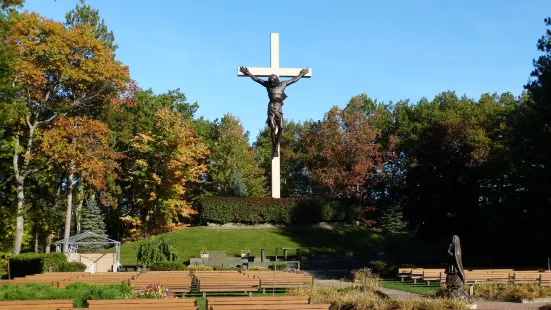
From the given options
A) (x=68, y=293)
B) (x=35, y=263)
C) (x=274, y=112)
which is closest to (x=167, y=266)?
(x=35, y=263)

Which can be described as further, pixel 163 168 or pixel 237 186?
pixel 237 186

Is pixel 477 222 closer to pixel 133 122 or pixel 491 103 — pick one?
pixel 491 103

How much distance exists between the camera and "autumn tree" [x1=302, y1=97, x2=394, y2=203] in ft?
171

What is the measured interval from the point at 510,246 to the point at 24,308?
91.9ft

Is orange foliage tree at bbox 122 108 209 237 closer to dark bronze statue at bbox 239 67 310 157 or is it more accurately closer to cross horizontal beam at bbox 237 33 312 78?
dark bronze statue at bbox 239 67 310 157

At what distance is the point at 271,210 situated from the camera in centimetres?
4016

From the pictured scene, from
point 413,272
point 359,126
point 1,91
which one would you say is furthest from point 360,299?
point 359,126

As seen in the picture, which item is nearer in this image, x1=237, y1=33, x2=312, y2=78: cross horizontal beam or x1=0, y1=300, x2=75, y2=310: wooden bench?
x1=0, y1=300, x2=75, y2=310: wooden bench

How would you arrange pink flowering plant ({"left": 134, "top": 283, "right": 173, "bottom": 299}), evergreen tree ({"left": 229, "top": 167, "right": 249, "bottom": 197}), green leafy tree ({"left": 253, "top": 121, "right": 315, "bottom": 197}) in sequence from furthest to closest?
green leafy tree ({"left": 253, "top": 121, "right": 315, "bottom": 197}), evergreen tree ({"left": 229, "top": 167, "right": 249, "bottom": 197}), pink flowering plant ({"left": 134, "top": 283, "right": 173, "bottom": 299})

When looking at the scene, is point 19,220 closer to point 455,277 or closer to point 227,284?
point 227,284

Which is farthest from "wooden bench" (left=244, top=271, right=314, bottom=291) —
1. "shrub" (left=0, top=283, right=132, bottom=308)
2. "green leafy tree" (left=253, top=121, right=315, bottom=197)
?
"green leafy tree" (left=253, top=121, right=315, bottom=197)

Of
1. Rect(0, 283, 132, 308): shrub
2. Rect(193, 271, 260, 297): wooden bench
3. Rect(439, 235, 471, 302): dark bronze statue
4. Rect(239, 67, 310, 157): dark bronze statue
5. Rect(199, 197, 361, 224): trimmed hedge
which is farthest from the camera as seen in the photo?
Rect(199, 197, 361, 224): trimmed hedge

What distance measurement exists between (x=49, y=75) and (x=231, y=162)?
21.6 metres

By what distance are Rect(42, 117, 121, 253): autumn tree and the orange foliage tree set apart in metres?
8.05
